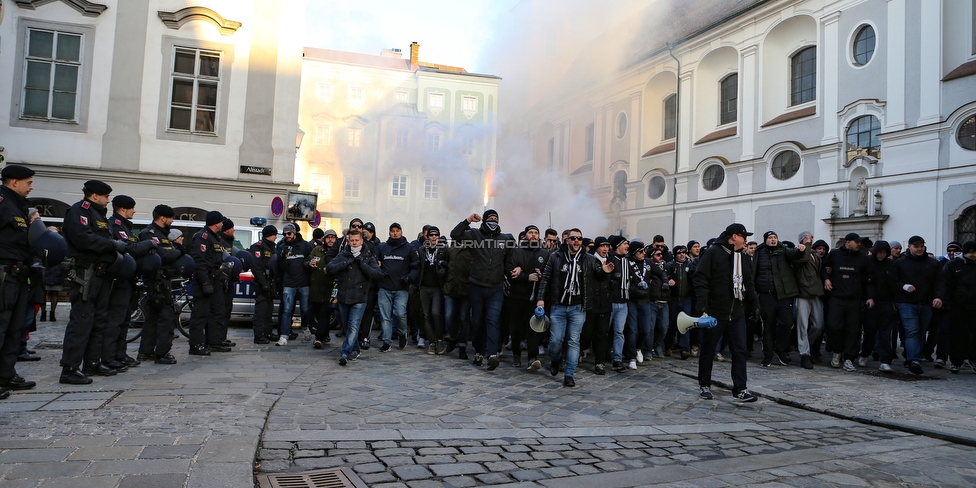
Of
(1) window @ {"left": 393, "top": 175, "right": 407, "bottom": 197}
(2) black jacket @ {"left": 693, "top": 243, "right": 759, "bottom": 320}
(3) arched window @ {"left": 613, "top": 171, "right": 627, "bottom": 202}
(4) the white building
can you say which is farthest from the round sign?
(3) arched window @ {"left": 613, "top": 171, "right": 627, "bottom": 202}

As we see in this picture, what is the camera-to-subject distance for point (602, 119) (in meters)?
35.5

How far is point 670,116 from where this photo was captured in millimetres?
32781

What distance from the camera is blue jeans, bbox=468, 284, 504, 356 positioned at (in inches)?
316

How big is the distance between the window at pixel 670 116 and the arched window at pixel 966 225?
14.2 meters

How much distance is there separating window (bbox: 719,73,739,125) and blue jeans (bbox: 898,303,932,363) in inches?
849

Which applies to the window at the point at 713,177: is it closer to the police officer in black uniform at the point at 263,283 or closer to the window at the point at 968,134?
the window at the point at 968,134

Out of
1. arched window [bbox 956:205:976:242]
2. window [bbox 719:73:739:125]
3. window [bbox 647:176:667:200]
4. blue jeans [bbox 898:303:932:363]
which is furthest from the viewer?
window [bbox 647:176:667:200]

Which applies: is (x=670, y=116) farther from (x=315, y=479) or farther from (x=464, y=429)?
(x=315, y=479)

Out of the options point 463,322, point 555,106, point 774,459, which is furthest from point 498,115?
point 774,459

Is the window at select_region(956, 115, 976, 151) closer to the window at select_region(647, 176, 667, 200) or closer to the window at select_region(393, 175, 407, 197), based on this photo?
the window at select_region(647, 176, 667, 200)

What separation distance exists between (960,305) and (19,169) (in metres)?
11.6

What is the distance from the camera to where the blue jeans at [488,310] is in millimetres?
8039

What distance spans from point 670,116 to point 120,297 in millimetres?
30293

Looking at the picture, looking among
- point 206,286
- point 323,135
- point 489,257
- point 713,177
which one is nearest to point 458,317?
point 489,257
